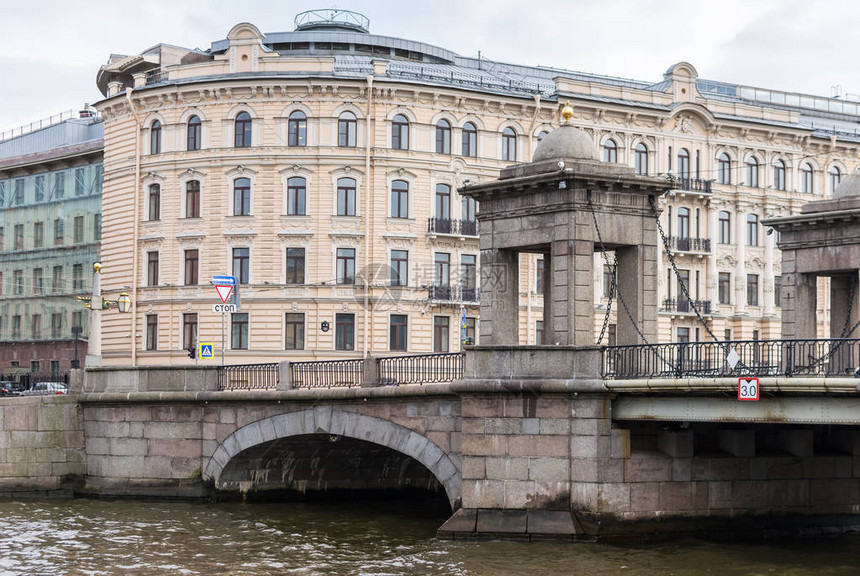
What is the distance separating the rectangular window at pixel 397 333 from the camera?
4788 centimetres

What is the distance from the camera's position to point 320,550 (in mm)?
24844

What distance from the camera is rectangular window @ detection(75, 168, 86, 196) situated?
5956 centimetres

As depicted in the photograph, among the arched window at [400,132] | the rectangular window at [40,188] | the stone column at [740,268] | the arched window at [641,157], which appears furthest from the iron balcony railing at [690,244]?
the rectangular window at [40,188]

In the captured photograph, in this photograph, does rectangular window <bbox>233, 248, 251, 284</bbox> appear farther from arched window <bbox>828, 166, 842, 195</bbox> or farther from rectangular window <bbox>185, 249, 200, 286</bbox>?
arched window <bbox>828, 166, 842, 195</bbox>

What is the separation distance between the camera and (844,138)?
57.3 m

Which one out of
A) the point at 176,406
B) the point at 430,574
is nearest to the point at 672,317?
the point at 176,406

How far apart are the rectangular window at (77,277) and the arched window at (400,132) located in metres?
19.2

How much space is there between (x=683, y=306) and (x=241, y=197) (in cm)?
1870

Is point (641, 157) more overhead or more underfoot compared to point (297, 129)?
more underfoot

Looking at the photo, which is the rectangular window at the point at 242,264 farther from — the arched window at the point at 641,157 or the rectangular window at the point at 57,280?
the rectangular window at the point at 57,280

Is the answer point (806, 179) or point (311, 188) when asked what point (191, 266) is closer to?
point (311, 188)

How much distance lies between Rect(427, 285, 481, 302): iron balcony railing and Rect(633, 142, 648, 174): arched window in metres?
8.82

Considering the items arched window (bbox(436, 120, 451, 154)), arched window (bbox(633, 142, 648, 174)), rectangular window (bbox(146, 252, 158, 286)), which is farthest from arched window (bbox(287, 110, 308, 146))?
arched window (bbox(633, 142, 648, 174))

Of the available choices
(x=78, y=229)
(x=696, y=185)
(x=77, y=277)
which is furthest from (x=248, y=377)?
(x=78, y=229)
